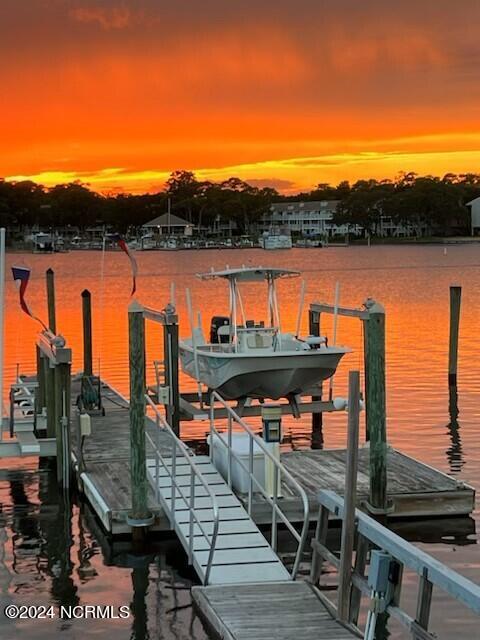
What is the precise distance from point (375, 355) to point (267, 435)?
234cm

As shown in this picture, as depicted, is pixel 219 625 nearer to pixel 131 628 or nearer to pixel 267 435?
pixel 131 628

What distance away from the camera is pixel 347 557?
31.3 feet

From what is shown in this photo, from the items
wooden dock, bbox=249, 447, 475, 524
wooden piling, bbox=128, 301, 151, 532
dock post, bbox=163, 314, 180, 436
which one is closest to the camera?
wooden piling, bbox=128, 301, 151, 532

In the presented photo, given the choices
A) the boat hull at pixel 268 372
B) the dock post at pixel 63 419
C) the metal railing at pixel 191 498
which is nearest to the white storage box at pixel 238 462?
the metal railing at pixel 191 498

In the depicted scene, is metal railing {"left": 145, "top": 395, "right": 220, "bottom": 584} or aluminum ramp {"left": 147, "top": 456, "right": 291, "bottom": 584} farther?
aluminum ramp {"left": 147, "top": 456, "right": 291, "bottom": 584}

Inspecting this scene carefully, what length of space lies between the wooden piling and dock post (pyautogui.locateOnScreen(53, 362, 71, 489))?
3.30 m

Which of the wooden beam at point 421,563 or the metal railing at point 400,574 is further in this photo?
the metal railing at point 400,574

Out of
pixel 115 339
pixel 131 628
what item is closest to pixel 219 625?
pixel 131 628

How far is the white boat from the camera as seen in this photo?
19.7 metres

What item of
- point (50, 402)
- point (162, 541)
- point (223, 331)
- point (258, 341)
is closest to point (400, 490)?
point (162, 541)

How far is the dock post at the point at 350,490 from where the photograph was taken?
9.52 meters

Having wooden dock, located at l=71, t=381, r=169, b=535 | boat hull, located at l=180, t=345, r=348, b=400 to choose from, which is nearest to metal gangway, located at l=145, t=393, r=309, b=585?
wooden dock, located at l=71, t=381, r=169, b=535

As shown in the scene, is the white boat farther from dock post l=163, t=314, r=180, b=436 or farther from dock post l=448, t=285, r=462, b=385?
dock post l=448, t=285, r=462, b=385

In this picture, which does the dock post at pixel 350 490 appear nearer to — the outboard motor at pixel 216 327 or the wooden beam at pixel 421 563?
A: the wooden beam at pixel 421 563
